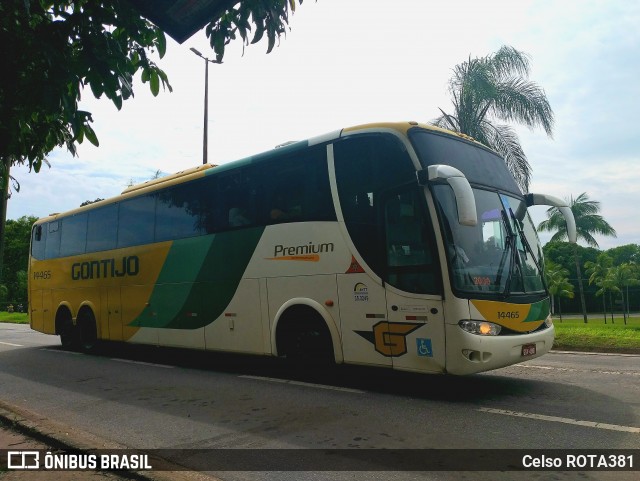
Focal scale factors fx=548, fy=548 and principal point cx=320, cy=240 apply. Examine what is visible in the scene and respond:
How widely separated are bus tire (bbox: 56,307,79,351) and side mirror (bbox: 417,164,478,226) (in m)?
11.0

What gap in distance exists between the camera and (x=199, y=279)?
991 centimetres

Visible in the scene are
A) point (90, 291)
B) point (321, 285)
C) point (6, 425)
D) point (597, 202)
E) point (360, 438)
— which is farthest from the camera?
point (597, 202)

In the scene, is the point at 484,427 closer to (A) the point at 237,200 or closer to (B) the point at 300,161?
(B) the point at 300,161

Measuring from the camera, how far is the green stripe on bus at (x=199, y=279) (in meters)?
9.15

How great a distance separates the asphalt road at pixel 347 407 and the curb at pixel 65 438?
15cm

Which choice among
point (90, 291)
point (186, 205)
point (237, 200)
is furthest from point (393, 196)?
point (90, 291)

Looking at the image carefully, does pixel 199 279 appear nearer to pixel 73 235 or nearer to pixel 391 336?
pixel 391 336

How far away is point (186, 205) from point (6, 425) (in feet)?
17.3

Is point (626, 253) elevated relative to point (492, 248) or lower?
elevated

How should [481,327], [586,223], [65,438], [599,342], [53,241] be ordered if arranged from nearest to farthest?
[65,438]
[481,327]
[599,342]
[53,241]
[586,223]

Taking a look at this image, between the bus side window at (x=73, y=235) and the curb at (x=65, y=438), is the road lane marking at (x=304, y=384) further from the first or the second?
the bus side window at (x=73, y=235)

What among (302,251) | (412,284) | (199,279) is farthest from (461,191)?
(199,279)

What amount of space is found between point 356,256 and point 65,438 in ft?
13.0

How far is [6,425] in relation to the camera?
5.90 m
